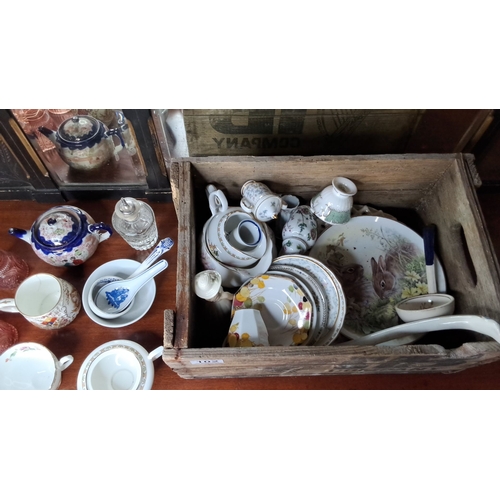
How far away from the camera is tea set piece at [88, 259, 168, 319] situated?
2.48 ft

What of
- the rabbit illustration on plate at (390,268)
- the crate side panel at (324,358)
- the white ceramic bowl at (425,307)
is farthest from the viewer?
the rabbit illustration on plate at (390,268)

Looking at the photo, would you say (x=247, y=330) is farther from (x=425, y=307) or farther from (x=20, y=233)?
(x=20, y=233)

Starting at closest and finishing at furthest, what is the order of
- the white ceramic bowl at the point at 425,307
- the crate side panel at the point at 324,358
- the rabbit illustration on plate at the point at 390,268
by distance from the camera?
1. the crate side panel at the point at 324,358
2. the white ceramic bowl at the point at 425,307
3. the rabbit illustration on plate at the point at 390,268

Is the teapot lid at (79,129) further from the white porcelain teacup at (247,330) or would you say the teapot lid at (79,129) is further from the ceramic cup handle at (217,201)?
the white porcelain teacup at (247,330)

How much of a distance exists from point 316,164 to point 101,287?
461 mm

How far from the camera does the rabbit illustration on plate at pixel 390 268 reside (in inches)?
31.9

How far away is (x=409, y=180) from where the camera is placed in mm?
797

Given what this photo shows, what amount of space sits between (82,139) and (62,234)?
185 millimetres

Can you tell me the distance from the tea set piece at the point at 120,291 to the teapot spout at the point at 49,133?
29 cm

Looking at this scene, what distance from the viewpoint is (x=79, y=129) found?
2.58 ft

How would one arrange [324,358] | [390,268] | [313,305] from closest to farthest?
1. [324,358]
2. [313,305]
3. [390,268]

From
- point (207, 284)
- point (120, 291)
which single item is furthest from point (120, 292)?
point (207, 284)

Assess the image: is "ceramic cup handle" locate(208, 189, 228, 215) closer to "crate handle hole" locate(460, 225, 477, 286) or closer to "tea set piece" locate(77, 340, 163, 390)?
"tea set piece" locate(77, 340, 163, 390)

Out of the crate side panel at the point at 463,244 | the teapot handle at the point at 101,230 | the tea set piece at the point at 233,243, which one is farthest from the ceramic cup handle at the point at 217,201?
the crate side panel at the point at 463,244
